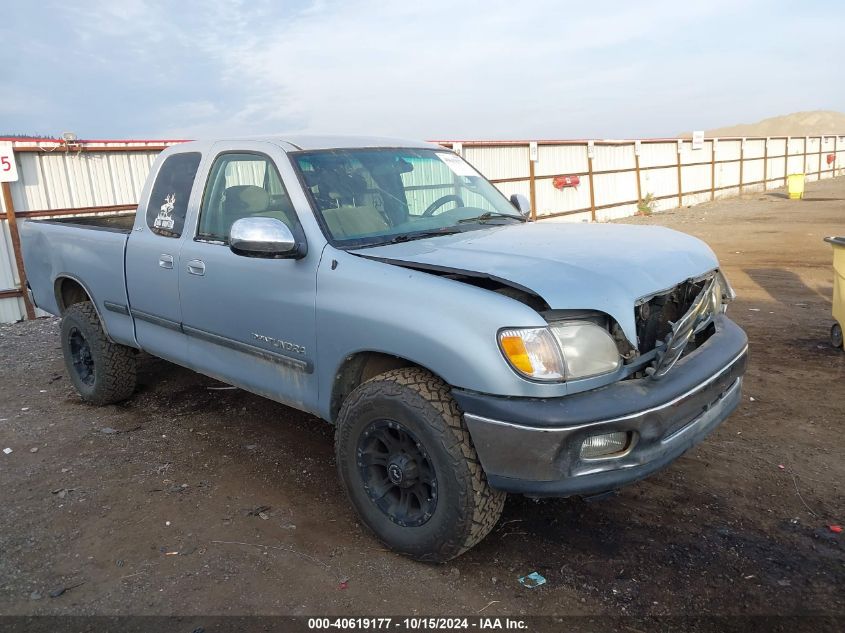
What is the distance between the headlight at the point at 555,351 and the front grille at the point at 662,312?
32cm

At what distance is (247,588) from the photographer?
296 cm

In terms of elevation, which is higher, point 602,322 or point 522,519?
point 602,322

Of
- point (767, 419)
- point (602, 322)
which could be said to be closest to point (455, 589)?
point (602, 322)

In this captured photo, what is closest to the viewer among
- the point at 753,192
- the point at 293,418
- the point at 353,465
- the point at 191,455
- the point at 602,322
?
the point at 602,322

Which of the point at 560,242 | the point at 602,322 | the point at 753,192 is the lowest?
the point at 753,192

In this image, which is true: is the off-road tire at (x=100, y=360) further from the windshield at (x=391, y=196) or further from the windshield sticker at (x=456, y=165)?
the windshield sticker at (x=456, y=165)

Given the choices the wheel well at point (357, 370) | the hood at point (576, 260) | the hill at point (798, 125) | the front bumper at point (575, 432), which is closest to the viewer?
the front bumper at point (575, 432)

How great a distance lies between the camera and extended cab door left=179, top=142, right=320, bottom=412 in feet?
11.3

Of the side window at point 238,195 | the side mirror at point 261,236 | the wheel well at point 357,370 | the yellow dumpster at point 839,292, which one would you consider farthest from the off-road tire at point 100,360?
the yellow dumpster at point 839,292

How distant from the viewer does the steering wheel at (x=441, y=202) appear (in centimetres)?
389

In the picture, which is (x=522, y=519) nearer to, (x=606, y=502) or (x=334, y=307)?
(x=606, y=502)

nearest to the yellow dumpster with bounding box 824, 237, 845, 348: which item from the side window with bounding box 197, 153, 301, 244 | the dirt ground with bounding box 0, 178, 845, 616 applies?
the dirt ground with bounding box 0, 178, 845, 616

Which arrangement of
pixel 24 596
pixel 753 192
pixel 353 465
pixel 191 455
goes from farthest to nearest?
pixel 753 192 → pixel 191 455 → pixel 353 465 → pixel 24 596

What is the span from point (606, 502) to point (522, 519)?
48 centimetres
